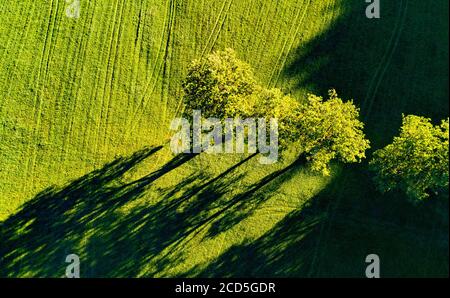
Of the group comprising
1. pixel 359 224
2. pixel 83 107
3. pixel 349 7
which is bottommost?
pixel 359 224

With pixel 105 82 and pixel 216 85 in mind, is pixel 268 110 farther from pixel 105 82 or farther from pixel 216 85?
pixel 105 82

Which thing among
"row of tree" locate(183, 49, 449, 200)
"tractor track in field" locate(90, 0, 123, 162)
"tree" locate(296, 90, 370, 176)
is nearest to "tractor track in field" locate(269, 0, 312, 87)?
"row of tree" locate(183, 49, 449, 200)

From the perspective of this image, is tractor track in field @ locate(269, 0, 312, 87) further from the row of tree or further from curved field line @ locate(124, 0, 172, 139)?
curved field line @ locate(124, 0, 172, 139)

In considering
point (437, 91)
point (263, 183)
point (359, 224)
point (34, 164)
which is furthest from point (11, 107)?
point (437, 91)

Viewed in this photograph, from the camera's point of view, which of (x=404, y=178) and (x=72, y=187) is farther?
(x=72, y=187)

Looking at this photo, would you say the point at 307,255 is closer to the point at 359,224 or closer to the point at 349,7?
the point at 359,224

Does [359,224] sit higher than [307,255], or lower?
higher

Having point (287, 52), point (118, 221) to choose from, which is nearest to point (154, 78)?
point (287, 52)
